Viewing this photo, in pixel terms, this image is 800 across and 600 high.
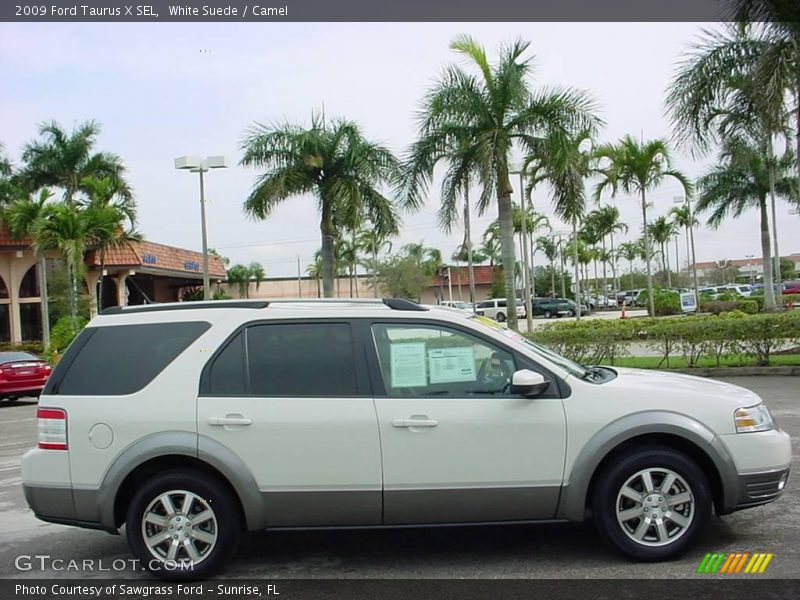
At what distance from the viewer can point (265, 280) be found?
76.9 meters

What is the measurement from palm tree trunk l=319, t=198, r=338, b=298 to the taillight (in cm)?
1807

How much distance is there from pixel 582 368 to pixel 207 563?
2888mm

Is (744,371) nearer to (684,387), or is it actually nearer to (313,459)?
(684,387)

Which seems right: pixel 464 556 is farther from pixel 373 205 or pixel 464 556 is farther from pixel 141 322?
pixel 373 205

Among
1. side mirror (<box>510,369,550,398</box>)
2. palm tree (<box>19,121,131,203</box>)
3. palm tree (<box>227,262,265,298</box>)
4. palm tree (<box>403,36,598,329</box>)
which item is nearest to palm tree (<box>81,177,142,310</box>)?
palm tree (<box>19,121,131,203</box>)

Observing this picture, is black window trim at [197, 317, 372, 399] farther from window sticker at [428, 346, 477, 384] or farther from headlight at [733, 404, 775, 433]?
headlight at [733, 404, 775, 433]

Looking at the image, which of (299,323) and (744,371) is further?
(744,371)

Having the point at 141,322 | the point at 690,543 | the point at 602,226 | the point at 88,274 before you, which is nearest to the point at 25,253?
the point at 88,274

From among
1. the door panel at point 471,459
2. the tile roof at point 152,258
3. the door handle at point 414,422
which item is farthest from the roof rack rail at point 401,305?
the tile roof at point 152,258

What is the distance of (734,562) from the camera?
4.91 m

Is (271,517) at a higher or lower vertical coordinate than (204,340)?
lower

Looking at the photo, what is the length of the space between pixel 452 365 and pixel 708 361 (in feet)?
44.2

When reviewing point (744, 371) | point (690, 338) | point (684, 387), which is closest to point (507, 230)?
point (690, 338)
